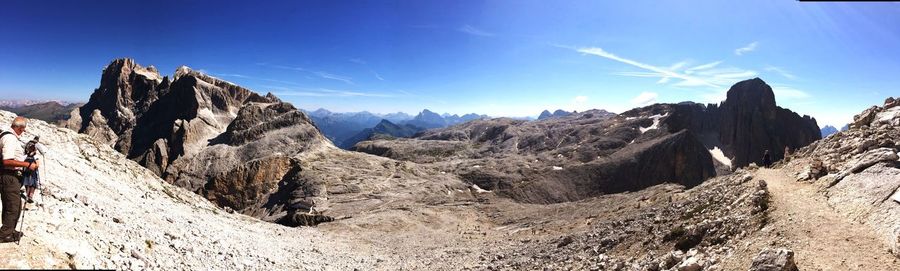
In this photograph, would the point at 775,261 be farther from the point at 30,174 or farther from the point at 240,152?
the point at 240,152

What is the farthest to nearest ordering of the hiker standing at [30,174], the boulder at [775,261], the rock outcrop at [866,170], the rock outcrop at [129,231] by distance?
the rock outcrop at [866,170] < the boulder at [775,261] < the rock outcrop at [129,231] < the hiker standing at [30,174]

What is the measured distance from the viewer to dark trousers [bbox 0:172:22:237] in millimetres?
11336

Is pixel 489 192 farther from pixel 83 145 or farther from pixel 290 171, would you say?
pixel 83 145

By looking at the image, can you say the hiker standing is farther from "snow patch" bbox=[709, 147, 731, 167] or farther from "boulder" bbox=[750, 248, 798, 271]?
"snow patch" bbox=[709, 147, 731, 167]

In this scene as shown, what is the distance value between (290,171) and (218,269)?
92140mm

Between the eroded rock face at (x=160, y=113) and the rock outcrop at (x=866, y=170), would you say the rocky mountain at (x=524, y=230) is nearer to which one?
the rock outcrop at (x=866, y=170)

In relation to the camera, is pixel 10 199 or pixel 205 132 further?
pixel 205 132

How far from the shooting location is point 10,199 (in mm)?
11734

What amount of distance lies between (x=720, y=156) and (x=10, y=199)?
203 m

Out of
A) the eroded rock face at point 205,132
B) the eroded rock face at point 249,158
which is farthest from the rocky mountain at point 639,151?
the eroded rock face at point 205,132

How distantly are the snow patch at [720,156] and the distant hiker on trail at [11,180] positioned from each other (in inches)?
7568

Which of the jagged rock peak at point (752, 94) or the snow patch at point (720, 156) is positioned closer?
the snow patch at point (720, 156)

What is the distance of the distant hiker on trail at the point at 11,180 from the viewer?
37.4 feet

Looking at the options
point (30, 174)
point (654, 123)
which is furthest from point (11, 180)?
point (654, 123)
